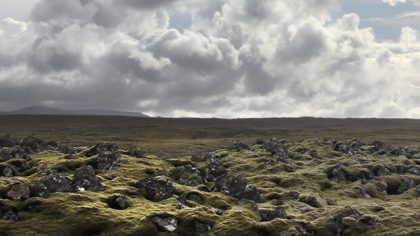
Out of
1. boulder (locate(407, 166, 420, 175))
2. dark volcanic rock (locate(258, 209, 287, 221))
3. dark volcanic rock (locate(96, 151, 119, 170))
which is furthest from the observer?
boulder (locate(407, 166, 420, 175))

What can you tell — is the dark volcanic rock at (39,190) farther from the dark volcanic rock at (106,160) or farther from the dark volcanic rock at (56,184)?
the dark volcanic rock at (106,160)

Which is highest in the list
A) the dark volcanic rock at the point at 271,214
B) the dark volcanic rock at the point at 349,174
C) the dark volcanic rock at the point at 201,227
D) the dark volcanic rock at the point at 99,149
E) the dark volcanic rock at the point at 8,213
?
the dark volcanic rock at the point at 99,149

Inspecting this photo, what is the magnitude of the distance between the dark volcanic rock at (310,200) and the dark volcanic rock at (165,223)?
17.5 meters

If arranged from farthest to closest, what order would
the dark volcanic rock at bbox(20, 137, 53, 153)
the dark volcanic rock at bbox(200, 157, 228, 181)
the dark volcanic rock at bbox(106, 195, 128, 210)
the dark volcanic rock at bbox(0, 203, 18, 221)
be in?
the dark volcanic rock at bbox(20, 137, 53, 153)
the dark volcanic rock at bbox(200, 157, 228, 181)
the dark volcanic rock at bbox(106, 195, 128, 210)
the dark volcanic rock at bbox(0, 203, 18, 221)

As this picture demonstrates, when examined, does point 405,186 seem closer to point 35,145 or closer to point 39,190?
point 39,190

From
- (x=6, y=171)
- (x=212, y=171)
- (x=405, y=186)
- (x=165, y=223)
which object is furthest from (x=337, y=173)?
(x=6, y=171)

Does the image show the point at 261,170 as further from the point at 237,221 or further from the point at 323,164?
the point at 237,221

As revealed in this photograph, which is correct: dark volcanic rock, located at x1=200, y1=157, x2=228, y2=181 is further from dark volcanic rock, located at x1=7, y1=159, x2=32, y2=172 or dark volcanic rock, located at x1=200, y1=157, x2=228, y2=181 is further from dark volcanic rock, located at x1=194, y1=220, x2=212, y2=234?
dark volcanic rock, located at x1=7, y1=159, x2=32, y2=172

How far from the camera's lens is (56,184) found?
41.4m

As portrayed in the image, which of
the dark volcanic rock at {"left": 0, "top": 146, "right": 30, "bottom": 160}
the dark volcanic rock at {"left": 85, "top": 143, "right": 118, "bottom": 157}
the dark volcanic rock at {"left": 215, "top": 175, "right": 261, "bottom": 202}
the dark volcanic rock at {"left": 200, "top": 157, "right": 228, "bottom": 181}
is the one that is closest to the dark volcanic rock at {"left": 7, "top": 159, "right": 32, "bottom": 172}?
the dark volcanic rock at {"left": 0, "top": 146, "right": 30, "bottom": 160}

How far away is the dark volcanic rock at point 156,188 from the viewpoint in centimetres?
4497

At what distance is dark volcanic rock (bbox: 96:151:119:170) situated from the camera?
193ft

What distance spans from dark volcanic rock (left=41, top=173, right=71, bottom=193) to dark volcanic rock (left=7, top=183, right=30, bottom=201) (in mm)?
1830

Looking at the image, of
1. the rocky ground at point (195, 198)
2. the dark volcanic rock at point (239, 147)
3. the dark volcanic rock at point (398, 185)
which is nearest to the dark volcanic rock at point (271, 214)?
the rocky ground at point (195, 198)
